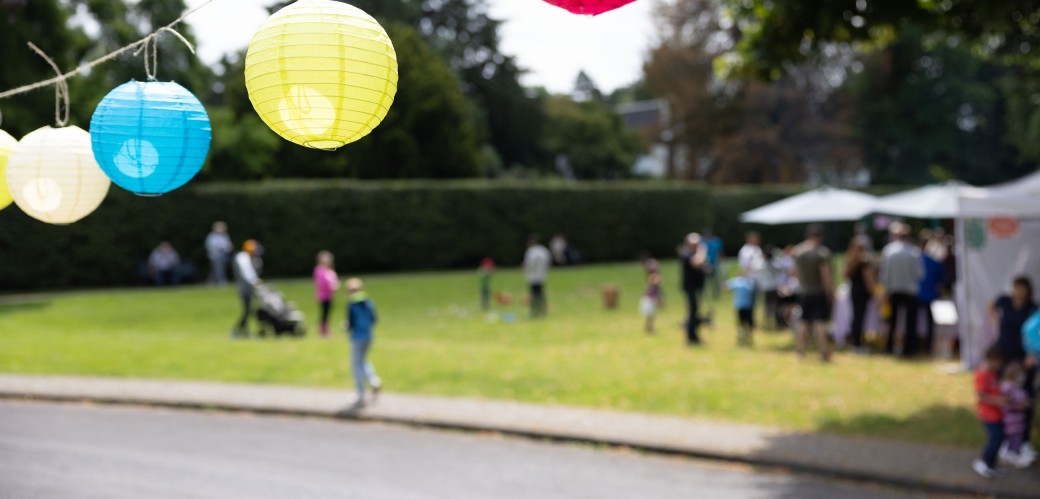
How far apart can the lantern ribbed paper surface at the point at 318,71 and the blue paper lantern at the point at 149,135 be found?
1.45 feet

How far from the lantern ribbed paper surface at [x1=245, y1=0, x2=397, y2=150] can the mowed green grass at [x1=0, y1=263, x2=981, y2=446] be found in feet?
26.5

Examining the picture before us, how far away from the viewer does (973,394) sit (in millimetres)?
11656

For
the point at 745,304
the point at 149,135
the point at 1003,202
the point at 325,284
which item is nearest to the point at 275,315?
the point at 325,284

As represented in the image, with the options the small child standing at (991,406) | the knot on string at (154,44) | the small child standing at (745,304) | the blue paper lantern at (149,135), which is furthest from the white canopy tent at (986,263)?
the knot on string at (154,44)

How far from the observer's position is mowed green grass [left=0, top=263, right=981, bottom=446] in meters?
11.1

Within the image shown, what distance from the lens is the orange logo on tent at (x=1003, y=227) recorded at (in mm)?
12750

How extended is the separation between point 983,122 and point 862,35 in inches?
1990

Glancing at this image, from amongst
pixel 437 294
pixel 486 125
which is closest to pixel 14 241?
pixel 437 294

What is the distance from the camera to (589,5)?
338 centimetres

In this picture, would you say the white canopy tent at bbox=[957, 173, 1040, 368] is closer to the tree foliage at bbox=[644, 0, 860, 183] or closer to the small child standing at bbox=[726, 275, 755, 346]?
the small child standing at bbox=[726, 275, 755, 346]

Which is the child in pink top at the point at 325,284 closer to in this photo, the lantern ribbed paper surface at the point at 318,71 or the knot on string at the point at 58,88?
the knot on string at the point at 58,88

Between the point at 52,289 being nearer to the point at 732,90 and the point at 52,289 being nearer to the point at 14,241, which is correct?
the point at 14,241

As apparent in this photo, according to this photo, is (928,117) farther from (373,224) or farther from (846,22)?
(846,22)

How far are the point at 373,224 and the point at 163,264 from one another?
7163 mm
